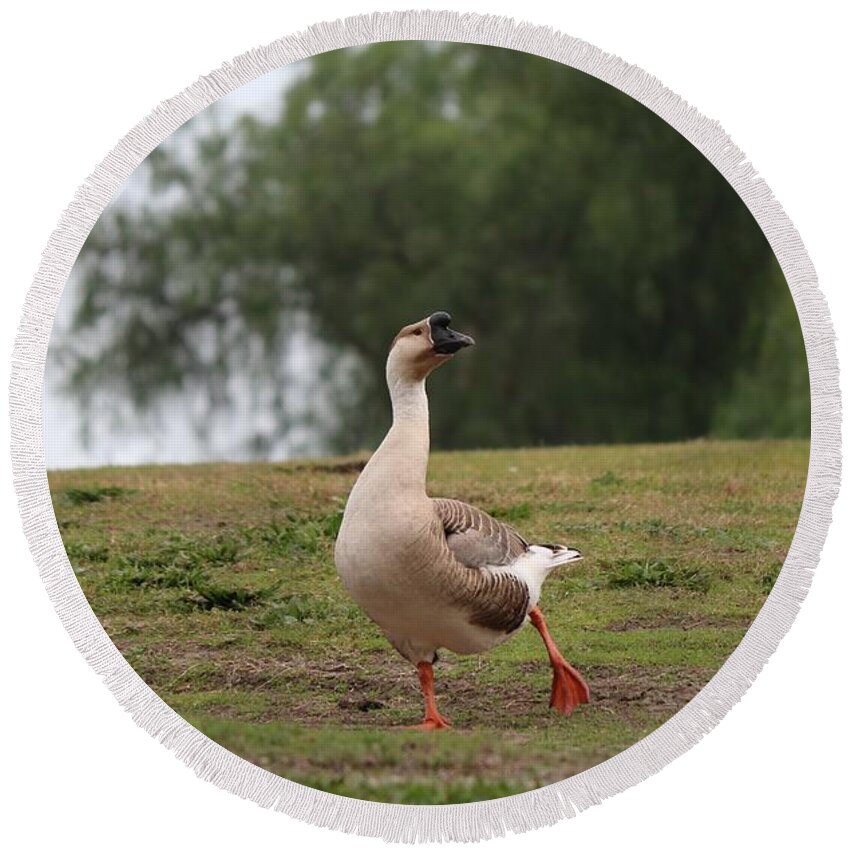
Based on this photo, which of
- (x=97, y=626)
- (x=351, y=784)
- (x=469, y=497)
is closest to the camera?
(x=351, y=784)

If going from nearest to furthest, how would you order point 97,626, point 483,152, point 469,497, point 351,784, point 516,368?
point 351,784 < point 97,626 < point 469,497 < point 483,152 < point 516,368

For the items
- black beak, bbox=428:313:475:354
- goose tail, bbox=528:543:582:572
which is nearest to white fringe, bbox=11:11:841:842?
goose tail, bbox=528:543:582:572

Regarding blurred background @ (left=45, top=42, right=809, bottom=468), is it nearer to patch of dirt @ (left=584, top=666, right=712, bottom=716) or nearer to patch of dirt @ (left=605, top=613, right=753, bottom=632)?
patch of dirt @ (left=605, top=613, right=753, bottom=632)

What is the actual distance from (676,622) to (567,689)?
1.42 ft

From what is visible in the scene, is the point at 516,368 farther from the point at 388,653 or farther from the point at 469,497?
the point at 388,653

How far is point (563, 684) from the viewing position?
411 centimetres

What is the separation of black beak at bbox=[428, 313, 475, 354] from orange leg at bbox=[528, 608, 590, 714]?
0.82 meters

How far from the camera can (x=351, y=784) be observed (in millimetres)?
3867

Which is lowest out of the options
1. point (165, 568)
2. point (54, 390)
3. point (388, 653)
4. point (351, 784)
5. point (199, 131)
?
point (351, 784)

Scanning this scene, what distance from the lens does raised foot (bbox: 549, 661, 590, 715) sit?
4.08 m

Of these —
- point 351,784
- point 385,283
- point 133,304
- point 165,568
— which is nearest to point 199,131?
point 133,304

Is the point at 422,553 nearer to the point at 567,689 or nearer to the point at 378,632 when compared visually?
the point at 378,632

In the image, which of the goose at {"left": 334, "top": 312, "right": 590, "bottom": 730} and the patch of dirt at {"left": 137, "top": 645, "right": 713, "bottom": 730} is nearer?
the goose at {"left": 334, "top": 312, "right": 590, "bottom": 730}

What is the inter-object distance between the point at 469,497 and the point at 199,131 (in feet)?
4.83
